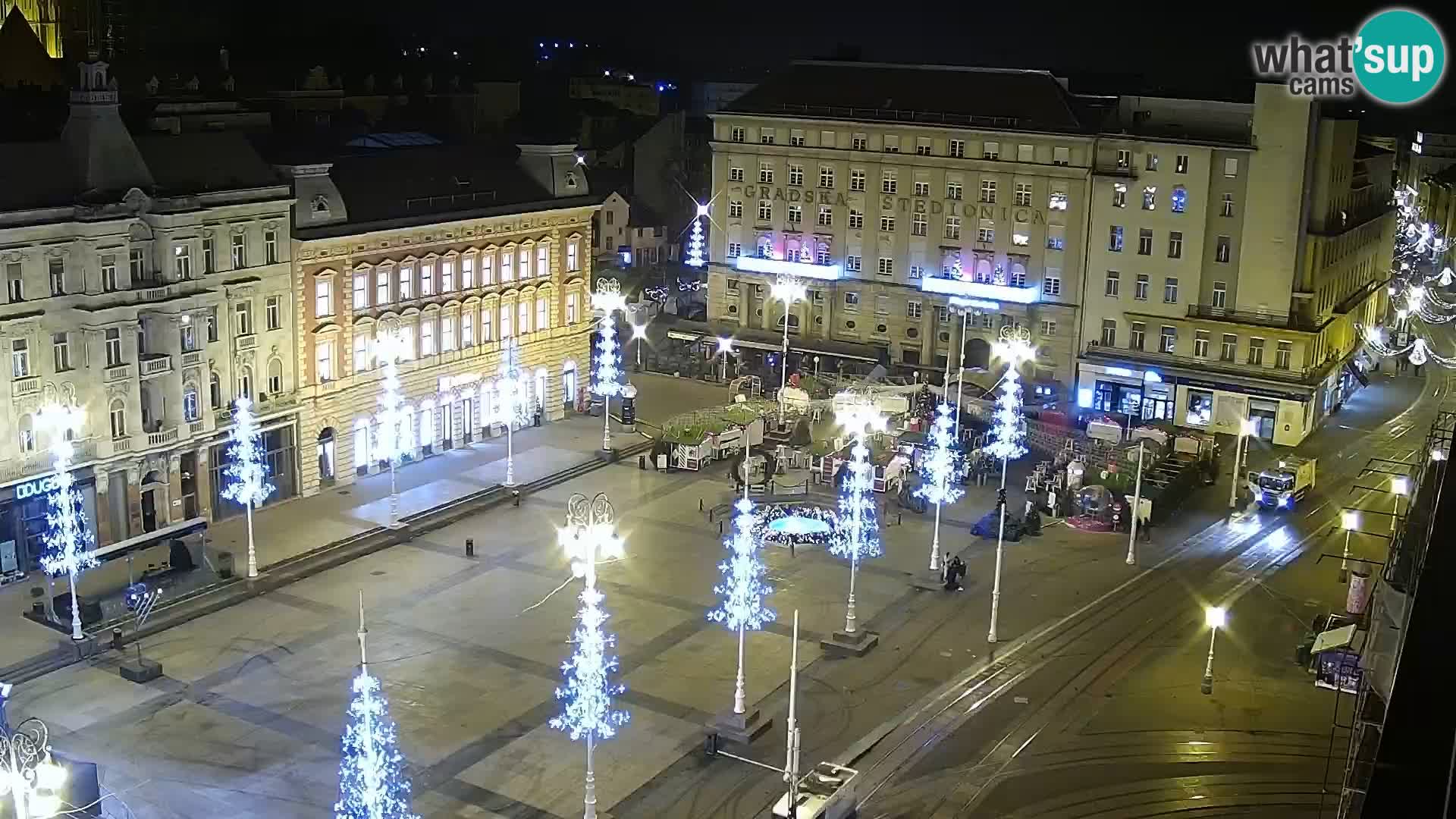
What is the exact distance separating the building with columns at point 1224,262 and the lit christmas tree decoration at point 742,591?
30.3 meters

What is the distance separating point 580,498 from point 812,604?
814 inches

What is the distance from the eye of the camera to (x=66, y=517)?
48469 mm

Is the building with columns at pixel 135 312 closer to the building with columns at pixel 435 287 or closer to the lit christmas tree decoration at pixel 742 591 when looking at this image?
the building with columns at pixel 435 287

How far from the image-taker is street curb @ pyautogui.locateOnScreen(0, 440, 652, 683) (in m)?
45.5

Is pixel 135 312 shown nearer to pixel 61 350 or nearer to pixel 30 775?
pixel 61 350

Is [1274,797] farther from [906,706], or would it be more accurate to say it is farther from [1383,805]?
[1383,805]

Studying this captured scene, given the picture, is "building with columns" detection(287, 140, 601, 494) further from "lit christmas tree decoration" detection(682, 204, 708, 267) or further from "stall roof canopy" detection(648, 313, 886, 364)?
"lit christmas tree decoration" detection(682, 204, 708, 267)

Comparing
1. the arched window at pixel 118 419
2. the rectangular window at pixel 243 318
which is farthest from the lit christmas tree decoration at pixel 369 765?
the rectangular window at pixel 243 318

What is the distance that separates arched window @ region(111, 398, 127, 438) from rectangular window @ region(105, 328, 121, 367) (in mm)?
1425

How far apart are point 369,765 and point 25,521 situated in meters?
24.9

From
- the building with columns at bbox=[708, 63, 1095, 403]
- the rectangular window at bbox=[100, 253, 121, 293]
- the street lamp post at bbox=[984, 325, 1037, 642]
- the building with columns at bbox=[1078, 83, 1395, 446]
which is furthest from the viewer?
the building with columns at bbox=[708, 63, 1095, 403]

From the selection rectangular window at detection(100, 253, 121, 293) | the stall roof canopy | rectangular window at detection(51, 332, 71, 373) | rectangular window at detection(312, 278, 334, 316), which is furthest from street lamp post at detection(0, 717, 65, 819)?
the stall roof canopy

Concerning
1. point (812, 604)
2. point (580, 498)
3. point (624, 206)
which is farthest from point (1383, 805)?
point (624, 206)

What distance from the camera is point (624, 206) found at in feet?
381
